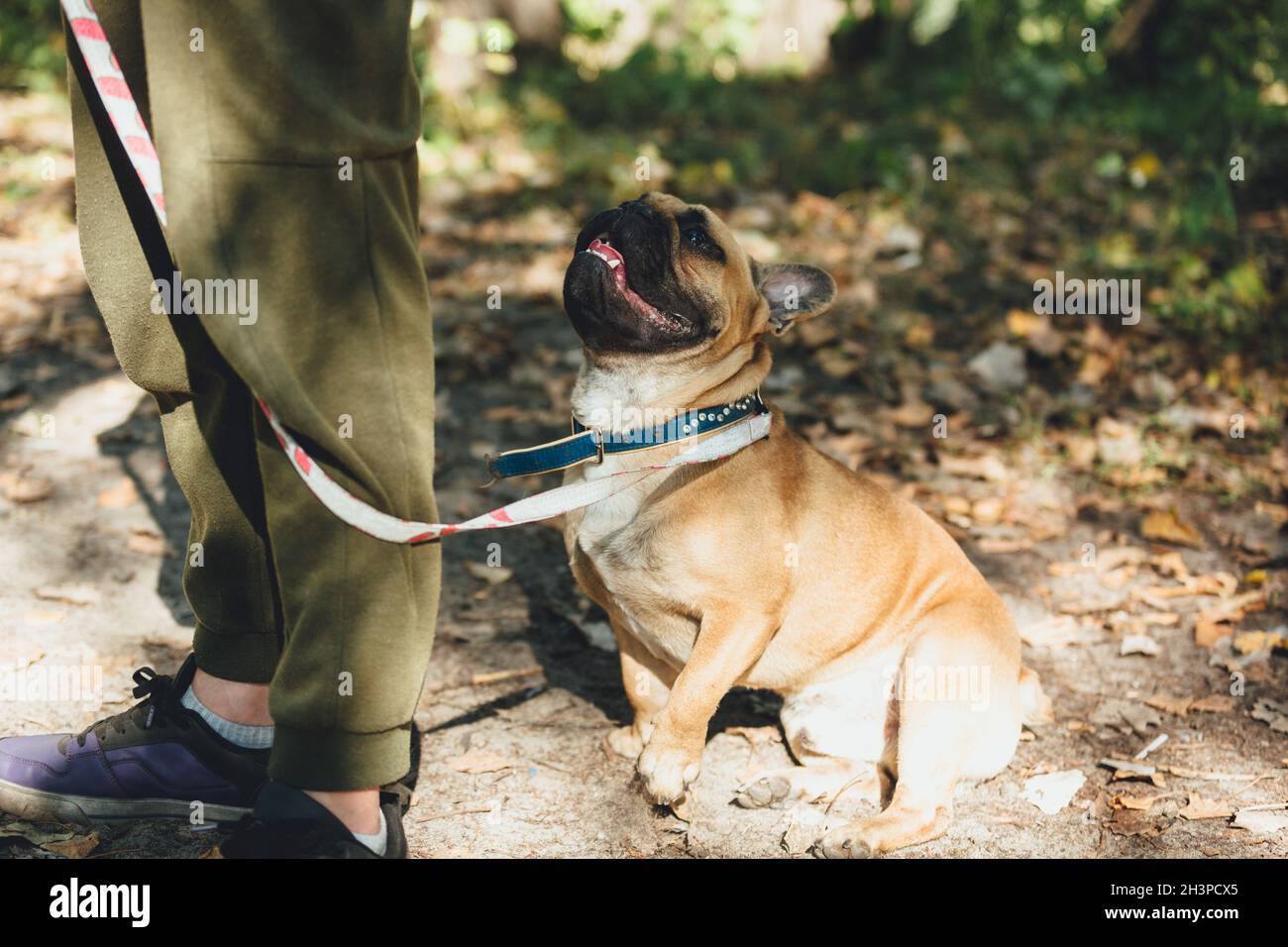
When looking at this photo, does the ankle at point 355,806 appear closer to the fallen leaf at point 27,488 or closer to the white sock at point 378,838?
the white sock at point 378,838

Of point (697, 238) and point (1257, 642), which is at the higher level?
point (697, 238)

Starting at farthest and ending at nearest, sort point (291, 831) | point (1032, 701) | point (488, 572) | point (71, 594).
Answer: point (488, 572)
point (71, 594)
point (1032, 701)
point (291, 831)

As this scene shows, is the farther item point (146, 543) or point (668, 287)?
point (146, 543)

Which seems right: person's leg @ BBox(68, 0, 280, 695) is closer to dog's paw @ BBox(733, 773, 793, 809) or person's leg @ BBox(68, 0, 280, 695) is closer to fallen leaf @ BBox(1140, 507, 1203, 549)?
dog's paw @ BBox(733, 773, 793, 809)

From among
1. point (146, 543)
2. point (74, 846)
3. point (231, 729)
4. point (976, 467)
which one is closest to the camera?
point (74, 846)

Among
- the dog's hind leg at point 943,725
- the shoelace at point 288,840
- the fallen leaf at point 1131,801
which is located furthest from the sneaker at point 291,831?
the fallen leaf at point 1131,801

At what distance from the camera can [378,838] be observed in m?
2.45

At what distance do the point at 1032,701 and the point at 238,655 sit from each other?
219 cm

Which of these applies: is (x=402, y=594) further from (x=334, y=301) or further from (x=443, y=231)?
(x=443, y=231)

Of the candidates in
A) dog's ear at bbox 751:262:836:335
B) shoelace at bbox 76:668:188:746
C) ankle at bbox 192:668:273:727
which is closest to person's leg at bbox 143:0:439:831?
ankle at bbox 192:668:273:727

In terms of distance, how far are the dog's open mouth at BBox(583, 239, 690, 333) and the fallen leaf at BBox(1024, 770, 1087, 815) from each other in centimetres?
158

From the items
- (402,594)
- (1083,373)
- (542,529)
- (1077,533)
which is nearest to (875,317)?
(1083,373)

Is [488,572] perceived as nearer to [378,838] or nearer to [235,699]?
[235,699]

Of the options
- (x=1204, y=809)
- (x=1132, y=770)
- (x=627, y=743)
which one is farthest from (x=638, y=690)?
(x=1204, y=809)
